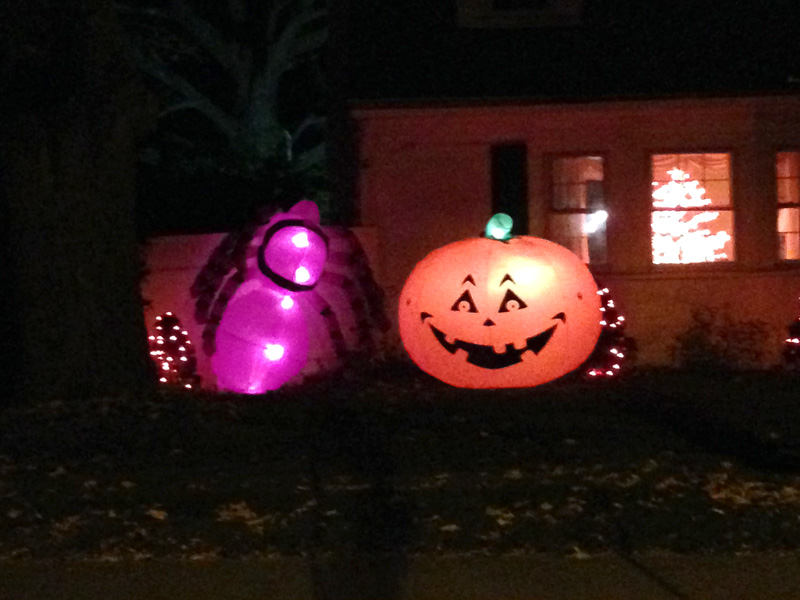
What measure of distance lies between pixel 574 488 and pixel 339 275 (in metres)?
4.61

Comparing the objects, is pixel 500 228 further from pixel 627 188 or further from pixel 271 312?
pixel 627 188

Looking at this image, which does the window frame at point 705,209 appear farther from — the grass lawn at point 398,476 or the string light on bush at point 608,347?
the grass lawn at point 398,476

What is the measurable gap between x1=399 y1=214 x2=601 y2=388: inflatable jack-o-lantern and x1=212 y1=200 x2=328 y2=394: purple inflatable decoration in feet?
3.45

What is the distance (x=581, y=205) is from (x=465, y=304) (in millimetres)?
3299

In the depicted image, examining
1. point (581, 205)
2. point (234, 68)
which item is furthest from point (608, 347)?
point (234, 68)

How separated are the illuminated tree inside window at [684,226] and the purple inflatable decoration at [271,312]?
422cm

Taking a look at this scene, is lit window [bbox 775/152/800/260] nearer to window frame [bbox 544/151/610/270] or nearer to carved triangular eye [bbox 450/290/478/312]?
window frame [bbox 544/151/610/270]

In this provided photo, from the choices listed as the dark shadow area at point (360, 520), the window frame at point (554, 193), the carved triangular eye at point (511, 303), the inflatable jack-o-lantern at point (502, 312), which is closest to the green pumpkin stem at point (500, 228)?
the inflatable jack-o-lantern at point (502, 312)

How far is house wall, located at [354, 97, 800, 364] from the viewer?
12883 mm

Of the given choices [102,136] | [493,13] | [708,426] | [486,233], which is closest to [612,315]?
[486,233]

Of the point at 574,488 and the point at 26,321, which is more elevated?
the point at 26,321

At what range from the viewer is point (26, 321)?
996cm

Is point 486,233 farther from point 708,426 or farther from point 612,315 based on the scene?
point 708,426

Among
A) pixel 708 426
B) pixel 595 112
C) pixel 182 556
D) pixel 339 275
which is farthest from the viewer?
pixel 595 112
